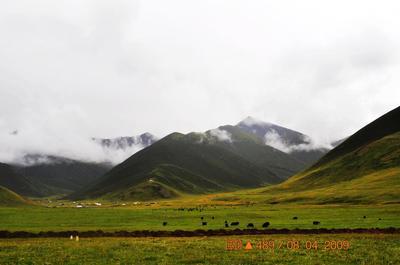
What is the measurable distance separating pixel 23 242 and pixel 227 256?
28.6 m

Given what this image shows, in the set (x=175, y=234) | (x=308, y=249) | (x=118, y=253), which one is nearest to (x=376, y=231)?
(x=308, y=249)

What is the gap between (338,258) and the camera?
113ft
